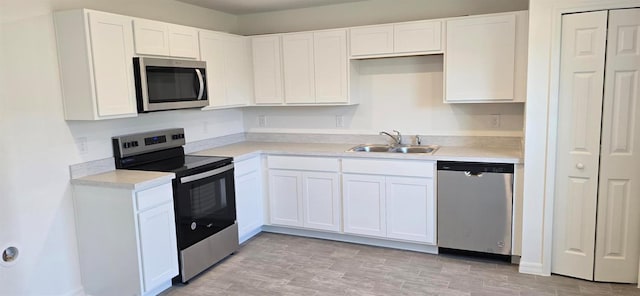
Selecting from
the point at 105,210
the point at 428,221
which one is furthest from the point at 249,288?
the point at 428,221

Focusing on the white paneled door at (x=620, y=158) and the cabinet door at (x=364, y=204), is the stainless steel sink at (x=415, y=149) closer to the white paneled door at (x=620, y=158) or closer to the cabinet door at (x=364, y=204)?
the cabinet door at (x=364, y=204)

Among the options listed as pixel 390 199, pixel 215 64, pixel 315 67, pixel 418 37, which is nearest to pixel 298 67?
pixel 315 67

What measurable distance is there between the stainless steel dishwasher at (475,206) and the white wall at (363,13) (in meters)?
1.45

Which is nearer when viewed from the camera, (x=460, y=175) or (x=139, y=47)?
(x=139, y=47)

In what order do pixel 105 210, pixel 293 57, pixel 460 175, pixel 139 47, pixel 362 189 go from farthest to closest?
pixel 293 57, pixel 362 189, pixel 460 175, pixel 139 47, pixel 105 210

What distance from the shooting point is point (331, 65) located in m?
4.23

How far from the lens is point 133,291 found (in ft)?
9.87

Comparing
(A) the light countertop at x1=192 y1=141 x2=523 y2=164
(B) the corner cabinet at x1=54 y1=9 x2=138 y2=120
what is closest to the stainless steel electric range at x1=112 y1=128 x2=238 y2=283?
(A) the light countertop at x1=192 y1=141 x2=523 y2=164

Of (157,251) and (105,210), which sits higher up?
(105,210)

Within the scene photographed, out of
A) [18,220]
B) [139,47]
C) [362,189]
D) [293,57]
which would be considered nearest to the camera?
[18,220]

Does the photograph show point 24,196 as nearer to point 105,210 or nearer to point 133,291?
point 105,210

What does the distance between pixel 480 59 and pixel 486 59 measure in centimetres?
5

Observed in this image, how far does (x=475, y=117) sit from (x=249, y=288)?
2514mm

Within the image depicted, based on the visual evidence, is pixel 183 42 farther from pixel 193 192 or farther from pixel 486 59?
pixel 486 59
